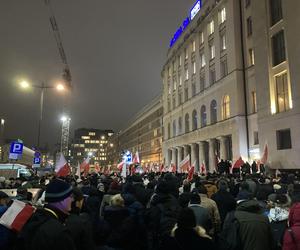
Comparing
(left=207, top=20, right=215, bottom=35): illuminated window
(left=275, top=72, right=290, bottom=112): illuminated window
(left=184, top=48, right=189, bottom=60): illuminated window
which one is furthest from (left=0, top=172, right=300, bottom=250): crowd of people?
(left=184, top=48, right=189, bottom=60): illuminated window

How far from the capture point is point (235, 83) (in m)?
41.7

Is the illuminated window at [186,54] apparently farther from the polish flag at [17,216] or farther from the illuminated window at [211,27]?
the polish flag at [17,216]

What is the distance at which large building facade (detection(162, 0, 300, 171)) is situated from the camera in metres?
30.3

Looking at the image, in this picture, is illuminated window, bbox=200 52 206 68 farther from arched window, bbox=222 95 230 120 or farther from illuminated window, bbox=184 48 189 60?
arched window, bbox=222 95 230 120

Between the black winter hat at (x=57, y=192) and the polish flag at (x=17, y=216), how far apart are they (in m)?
0.58

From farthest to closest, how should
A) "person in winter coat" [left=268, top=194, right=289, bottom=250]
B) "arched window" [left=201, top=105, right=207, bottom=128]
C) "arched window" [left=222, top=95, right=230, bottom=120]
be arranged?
"arched window" [left=201, top=105, right=207, bottom=128] → "arched window" [left=222, top=95, right=230, bottom=120] → "person in winter coat" [left=268, top=194, right=289, bottom=250]

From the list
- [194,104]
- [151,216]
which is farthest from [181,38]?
[151,216]

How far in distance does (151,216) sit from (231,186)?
204 inches

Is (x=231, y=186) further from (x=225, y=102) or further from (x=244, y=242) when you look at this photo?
(x=225, y=102)

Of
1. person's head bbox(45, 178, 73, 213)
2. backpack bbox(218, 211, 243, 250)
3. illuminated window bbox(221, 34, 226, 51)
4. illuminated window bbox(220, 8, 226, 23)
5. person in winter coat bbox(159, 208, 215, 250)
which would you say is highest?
illuminated window bbox(220, 8, 226, 23)

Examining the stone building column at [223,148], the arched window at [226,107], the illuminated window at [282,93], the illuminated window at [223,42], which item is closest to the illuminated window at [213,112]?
the arched window at [226,107]

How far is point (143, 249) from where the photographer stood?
556 cm

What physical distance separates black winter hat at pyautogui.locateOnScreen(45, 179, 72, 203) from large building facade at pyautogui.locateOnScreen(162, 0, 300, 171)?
93.2ft

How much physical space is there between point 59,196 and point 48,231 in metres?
0.58
